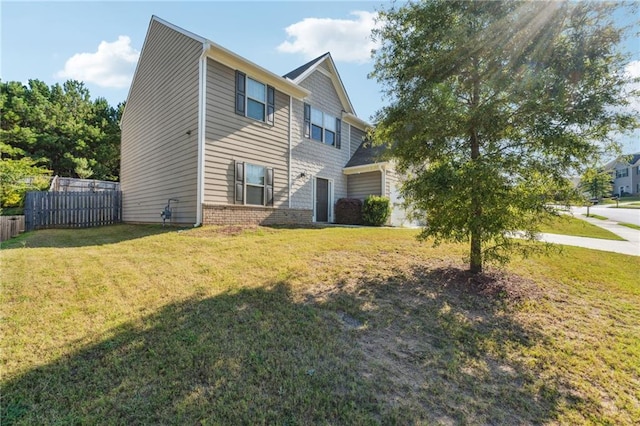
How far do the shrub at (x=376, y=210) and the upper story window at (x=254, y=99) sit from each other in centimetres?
528

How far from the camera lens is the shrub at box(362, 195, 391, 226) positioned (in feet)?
40.6

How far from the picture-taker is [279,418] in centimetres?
195

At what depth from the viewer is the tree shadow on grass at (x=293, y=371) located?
6.60ft

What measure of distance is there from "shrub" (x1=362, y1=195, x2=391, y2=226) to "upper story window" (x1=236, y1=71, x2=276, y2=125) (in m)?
5.28

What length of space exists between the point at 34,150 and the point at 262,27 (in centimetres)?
2431

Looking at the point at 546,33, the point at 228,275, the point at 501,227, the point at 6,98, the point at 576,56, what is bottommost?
the point at 228,275

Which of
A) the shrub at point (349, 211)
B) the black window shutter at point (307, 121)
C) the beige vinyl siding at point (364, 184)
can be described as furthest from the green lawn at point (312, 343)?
the beige vinyl siding at point (364, 184)

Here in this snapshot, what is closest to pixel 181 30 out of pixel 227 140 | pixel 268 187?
pixel 227 140

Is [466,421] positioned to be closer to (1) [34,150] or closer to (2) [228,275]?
(2) [228,275]

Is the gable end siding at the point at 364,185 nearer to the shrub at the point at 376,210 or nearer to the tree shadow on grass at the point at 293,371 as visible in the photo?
the shrub at the point at 376,210

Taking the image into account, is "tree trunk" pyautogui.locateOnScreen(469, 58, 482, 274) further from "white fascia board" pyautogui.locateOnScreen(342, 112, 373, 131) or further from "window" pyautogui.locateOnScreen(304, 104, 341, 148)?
"white fascia board" pyautogui.locateOnScreen(342, 112, 373, 131)

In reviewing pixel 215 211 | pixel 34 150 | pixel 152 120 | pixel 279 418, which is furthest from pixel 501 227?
pixel 34 150

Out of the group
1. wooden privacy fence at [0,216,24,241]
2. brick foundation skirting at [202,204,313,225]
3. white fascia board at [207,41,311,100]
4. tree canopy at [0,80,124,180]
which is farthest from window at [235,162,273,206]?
tree canopy at [0,80,124,180]

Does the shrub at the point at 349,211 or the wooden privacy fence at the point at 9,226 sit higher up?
the shrub at the point at 349,211
